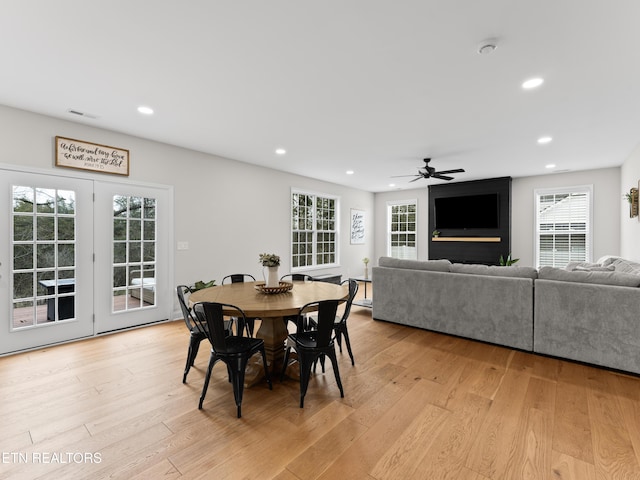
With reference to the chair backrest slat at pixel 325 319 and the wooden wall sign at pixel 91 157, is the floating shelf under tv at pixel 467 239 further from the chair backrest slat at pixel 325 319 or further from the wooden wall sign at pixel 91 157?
the wooden wall sign at pixel 91 157

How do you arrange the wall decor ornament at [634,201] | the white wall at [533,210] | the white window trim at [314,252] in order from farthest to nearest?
the white window trim at [314,252]
the white wall at [533,210]
the wall decor ornament at [634,201]

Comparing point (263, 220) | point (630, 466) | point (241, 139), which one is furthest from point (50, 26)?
point (630, 466)

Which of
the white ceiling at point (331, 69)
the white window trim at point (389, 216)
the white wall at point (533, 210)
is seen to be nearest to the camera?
the white ceiling at point (331, 69)

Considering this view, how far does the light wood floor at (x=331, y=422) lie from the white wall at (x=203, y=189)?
2.07 metres

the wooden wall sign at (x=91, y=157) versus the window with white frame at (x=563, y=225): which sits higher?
the wooden wall sign at (x=91, y=157)

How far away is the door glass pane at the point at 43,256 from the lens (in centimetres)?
333

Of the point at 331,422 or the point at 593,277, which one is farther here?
the point at 593,277

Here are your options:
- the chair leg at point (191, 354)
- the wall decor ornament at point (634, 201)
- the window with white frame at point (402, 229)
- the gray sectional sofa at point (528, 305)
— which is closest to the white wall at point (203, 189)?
the chair leg at point (191, 354)

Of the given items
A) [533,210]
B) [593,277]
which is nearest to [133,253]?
[593,277]

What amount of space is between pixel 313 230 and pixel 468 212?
379cm

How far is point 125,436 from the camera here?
1.95 meters

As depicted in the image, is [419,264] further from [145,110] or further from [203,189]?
[145,110]

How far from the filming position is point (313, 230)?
714 centimetres

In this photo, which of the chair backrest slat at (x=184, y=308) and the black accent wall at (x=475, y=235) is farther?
the black accent wall at (x=475, y=235)
